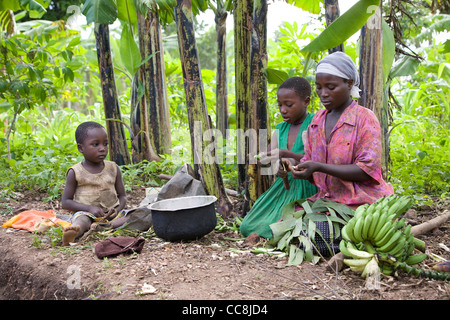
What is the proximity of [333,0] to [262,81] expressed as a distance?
84cm

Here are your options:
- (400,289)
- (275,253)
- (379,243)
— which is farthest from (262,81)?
(400,289)

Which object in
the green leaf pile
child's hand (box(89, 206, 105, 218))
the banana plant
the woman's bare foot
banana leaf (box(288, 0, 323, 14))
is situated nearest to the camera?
the green leaf pile

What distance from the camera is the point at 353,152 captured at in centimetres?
255

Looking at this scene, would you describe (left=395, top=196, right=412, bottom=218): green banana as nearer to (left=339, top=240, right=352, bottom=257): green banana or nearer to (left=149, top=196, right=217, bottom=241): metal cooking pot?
(left=339, top=240, right=352, bottom=257): green banana

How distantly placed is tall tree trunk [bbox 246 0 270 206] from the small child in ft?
3.68

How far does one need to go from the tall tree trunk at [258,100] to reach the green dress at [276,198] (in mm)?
156

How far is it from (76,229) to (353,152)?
2002 millimetres

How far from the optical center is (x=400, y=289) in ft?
6.60

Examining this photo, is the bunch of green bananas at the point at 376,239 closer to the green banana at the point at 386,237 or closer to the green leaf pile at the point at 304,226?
the green banana at the point at 386,237


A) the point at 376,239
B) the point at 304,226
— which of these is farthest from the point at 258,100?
the point at 376,239

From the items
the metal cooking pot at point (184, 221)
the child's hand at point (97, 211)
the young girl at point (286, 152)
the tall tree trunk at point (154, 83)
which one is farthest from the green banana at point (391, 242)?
the tall tree trunk at point (154, 83)

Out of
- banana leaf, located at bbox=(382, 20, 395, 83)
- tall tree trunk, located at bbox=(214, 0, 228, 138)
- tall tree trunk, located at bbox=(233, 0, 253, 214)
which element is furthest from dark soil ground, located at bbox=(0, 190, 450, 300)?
tall tree trunk, located at bbox=(214, 0, 228, 138)

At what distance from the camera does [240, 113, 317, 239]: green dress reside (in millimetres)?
2973

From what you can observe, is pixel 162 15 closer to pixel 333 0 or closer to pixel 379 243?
pixel 333 0
